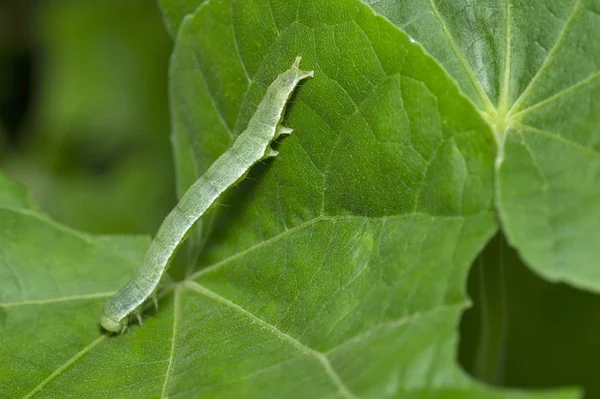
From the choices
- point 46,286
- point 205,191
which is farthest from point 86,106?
point 205,191

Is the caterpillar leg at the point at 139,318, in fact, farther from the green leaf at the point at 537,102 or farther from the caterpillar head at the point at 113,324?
the green leaf at the point at 537,102

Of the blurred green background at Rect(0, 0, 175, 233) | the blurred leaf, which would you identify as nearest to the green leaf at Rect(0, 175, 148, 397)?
the blurred leaf

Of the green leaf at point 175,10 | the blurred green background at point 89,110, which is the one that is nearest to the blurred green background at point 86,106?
the blurred green background at point 89,110

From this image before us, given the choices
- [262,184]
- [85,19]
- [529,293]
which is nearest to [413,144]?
[262,184]

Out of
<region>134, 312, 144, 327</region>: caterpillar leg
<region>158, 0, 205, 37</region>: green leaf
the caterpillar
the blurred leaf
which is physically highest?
<region>158, 0, 205, 37</region>: green leaf

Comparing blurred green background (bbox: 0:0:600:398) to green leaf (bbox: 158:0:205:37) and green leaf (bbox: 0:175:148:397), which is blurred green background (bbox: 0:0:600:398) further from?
green leaf (bbox: 158:0:205:37)

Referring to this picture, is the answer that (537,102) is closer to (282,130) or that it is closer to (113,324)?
(282,130)
